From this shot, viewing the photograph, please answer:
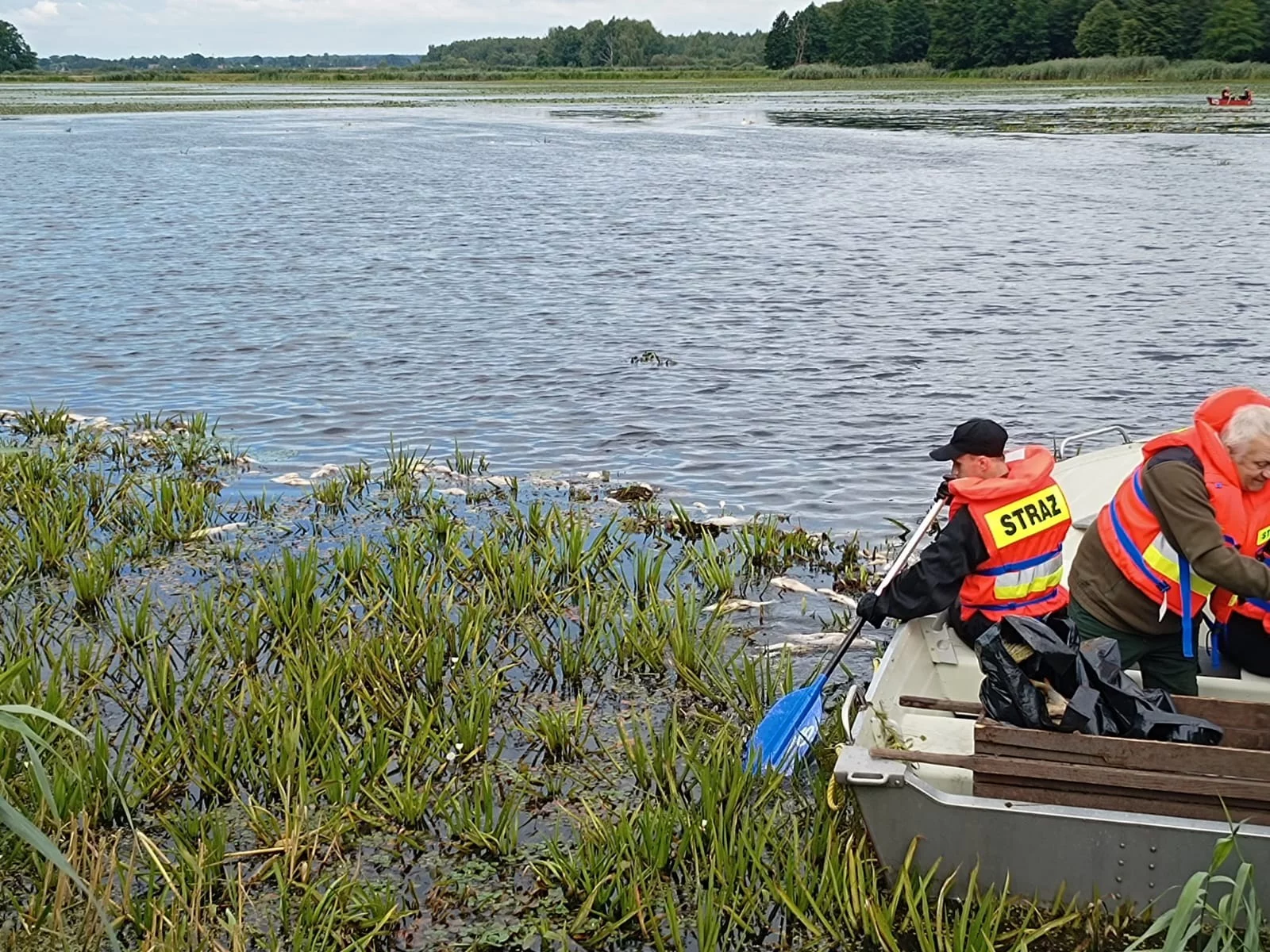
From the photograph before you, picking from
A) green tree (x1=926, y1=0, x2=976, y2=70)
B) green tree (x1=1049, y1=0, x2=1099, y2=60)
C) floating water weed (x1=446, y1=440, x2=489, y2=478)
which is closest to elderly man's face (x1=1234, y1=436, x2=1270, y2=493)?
floating water weed (x1=446, y1=440, x2=489, y2=478)

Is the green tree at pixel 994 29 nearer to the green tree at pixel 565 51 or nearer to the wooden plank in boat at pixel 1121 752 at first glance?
the green tree at pixel 565 51

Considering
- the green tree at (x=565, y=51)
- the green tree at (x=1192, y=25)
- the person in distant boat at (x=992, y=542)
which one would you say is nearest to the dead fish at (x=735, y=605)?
the person in distant boat at (x=992, y=542)

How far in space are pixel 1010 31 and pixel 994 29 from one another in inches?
49.8

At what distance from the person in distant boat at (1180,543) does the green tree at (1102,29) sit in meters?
99.6

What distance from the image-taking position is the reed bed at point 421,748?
15.4ft

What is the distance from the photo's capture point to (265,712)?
19.0 ft

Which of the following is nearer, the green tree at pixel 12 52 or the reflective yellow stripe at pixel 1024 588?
the reflective yellow stripe at pixel 1024 588

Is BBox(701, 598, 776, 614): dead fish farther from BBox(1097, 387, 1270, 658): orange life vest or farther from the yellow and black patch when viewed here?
BBox(1097, 387, 1270, 658): orange life vest

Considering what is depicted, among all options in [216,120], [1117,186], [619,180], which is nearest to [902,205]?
[1117,186]

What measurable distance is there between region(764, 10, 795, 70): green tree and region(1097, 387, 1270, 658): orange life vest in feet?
443

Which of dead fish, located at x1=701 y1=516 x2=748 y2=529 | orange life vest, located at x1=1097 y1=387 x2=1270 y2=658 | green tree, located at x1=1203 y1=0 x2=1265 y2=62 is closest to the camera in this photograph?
orange life vest, located at x1=1097 y1=387 x2=1270 y2=658

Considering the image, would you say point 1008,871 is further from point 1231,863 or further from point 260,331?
point 260,331

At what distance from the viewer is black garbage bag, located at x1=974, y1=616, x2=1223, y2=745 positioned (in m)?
4.83

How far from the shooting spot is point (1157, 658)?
5.62 m
